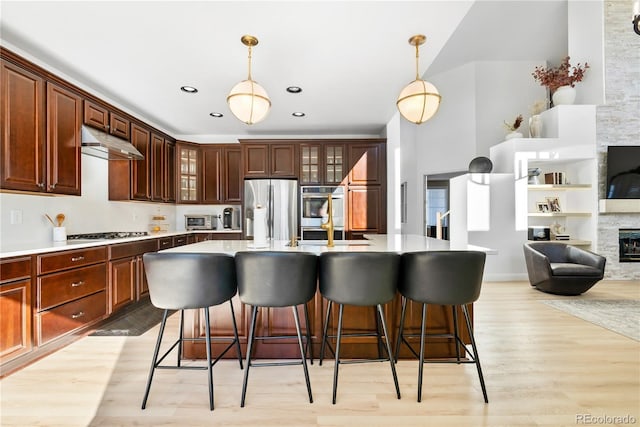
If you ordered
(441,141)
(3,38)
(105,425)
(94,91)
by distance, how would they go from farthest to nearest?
(441,141) → (94,91) → (3,38) → (105,425)

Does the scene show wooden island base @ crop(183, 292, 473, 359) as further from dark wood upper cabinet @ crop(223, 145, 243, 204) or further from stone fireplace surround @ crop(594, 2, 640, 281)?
stone fireplace surround @ crop(594, 2, 640, 281)

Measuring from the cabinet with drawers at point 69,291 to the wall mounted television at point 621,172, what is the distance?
7.06 metres

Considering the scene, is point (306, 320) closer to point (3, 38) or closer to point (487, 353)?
point (487, 353)

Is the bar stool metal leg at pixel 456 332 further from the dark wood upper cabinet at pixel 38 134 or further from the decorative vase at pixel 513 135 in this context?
the decorative vase at pixel 513 135

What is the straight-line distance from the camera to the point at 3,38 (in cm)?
261

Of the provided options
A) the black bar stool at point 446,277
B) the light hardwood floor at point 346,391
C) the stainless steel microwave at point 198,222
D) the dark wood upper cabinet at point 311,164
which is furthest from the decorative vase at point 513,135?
the stainless steel microwave at point 198,222

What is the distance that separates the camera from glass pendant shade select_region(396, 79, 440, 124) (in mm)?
2469

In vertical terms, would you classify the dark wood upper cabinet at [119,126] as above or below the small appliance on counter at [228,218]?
above

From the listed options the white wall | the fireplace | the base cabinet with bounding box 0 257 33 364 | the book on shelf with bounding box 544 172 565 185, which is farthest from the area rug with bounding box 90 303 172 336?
the fireplace

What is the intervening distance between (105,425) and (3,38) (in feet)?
10.7

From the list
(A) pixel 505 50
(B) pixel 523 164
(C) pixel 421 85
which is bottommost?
(B) pixel 523 164

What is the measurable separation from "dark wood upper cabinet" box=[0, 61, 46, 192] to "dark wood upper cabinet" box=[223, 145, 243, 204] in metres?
2.85

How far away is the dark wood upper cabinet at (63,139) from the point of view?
9.07 feet

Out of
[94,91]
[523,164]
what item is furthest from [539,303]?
[94,91]
